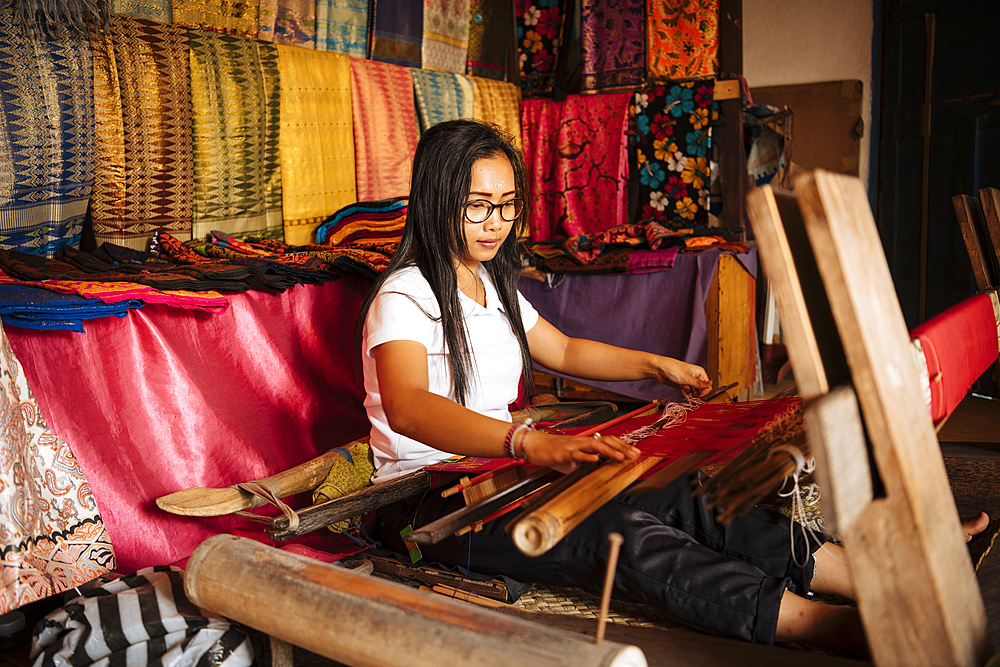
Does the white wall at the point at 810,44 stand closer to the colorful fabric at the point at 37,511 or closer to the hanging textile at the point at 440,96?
the hanging textile at the point at 440,96

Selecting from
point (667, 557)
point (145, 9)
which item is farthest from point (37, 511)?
point (145, 9)

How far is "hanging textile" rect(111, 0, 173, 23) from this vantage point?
105 inches

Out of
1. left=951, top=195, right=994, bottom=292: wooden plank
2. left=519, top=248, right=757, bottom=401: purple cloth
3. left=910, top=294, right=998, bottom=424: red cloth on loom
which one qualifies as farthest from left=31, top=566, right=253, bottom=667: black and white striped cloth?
left=519, top=248, right=757, bottom=401: purple cloth

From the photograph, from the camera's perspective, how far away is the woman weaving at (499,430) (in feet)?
4.25

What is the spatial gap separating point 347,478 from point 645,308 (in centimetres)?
217

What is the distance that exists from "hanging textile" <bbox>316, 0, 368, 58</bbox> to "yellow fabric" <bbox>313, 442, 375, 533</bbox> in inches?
87.8

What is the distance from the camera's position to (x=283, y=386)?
2461 mm

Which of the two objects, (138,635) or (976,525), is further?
(976,525)

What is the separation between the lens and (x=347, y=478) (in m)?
1.93

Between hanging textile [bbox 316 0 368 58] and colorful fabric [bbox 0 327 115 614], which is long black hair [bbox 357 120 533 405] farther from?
hanging textile [bbox 316 0 368 58]

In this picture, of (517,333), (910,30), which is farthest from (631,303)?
(910,30)

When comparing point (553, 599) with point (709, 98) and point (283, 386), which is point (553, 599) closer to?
point (283, 386)

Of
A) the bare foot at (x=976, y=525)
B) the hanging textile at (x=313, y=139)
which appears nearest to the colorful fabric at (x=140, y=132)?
the hanging textile at (x=313, y=139)

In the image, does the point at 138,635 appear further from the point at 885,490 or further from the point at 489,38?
the point at 489,38
